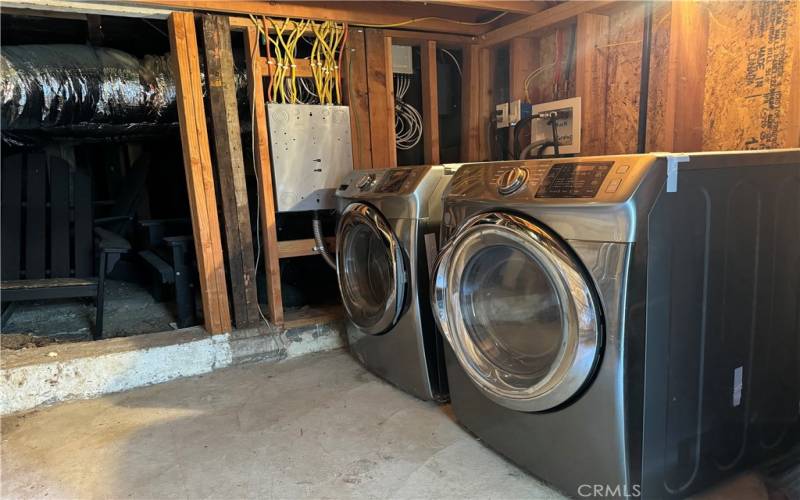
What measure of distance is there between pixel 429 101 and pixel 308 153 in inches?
32.7

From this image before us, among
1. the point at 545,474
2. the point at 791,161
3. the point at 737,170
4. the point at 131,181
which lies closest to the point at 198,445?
the point at 545,474

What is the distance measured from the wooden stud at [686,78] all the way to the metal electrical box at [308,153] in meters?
1.59

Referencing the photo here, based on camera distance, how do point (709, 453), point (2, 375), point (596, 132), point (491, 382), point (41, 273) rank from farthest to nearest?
point (41, 273) < point (596, 132) < point (2, 375) < point (491, 382) < point (709, 453)

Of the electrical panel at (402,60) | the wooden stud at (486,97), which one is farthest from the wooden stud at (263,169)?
the wooden stud at (486,97)

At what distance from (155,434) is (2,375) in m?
0.81

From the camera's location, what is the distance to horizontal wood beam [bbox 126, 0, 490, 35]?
2.30 metres

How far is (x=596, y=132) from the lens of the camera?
2.46 m

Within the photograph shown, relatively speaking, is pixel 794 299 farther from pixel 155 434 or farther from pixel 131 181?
pixel 131 181

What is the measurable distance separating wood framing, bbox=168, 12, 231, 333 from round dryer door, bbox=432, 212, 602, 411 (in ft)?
4.38

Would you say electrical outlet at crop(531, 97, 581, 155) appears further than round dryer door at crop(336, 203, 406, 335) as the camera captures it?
Yes

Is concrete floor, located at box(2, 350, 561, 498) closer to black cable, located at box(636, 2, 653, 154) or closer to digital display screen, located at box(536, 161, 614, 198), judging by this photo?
digital display screen, located at box(536, 161, 614, 198)

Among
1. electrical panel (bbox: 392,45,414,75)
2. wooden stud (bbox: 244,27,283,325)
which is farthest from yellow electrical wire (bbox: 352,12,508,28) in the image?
wooden stud (bbox: 244,27,283,325)

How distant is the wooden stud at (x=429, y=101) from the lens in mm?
2912

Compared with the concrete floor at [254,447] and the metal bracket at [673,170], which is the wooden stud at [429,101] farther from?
the metal bracket at [673,170]
